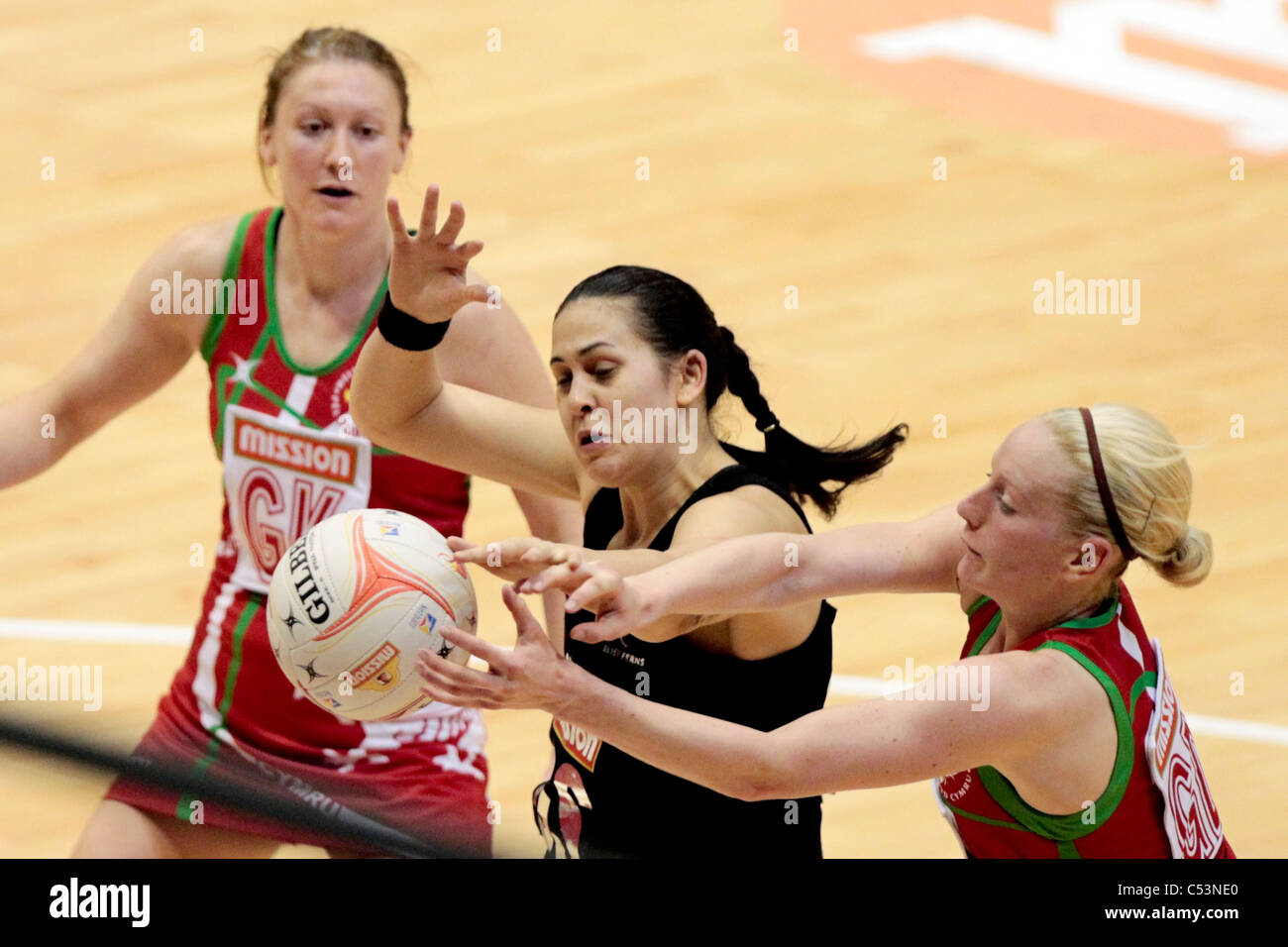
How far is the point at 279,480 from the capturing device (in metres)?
4.28

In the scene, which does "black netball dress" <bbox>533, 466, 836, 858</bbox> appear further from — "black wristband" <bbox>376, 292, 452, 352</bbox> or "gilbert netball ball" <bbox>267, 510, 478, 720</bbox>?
"black wristband" <bbox>376, 292, 452, 352</bbox>

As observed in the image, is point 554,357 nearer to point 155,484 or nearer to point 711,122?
point 155,484

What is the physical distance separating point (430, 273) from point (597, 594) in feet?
2.88

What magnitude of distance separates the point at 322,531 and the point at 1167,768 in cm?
141

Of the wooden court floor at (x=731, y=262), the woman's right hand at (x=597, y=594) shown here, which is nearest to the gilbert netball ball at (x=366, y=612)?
the woman's right hand at (x=597, y=594)

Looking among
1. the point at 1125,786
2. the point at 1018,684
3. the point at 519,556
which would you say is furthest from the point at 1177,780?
the point at 519,556

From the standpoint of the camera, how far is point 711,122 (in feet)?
28.6

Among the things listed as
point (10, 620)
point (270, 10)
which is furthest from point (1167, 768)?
point (270, 10)

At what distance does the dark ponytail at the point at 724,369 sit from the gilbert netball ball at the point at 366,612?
0.51 m

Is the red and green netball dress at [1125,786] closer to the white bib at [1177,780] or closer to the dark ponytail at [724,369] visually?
the white bib at [1177,780]

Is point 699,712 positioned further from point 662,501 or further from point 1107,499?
point 1107,499

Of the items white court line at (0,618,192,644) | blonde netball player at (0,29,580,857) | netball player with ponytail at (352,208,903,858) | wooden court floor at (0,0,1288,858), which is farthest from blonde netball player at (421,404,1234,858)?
white court line at (0,618,192,644)

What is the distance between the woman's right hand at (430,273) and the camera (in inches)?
141

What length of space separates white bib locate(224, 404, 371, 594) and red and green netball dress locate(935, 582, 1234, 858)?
1501 mm
